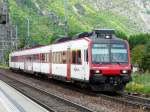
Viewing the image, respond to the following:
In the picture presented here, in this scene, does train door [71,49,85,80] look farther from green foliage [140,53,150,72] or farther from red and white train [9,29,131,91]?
green foliage [140,53,150,72]

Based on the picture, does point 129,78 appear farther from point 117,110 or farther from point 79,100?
point 117,110

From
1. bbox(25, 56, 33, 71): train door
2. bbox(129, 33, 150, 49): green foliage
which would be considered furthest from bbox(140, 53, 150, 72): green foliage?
bbox(129, 33, 150, 49): green foliage

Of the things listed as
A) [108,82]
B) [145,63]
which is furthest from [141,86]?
[145,63]

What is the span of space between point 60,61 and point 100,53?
825 centimetres

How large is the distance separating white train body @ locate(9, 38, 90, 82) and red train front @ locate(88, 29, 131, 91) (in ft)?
1.58

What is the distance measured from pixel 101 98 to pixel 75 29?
482ft

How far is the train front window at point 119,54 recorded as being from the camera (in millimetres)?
29205

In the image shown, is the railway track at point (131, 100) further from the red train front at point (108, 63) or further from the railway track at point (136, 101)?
the red train front at point (108, 63)

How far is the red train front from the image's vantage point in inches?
1119

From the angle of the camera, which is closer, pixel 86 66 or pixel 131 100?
pixel 131 100

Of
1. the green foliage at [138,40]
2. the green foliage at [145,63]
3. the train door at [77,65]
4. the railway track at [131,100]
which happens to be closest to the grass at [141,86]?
the railway track at [131,100]

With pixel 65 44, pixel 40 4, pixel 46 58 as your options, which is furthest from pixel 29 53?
pixel 40 4

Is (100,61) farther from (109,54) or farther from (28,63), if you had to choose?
(28,63)

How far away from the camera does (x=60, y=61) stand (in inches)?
1462
